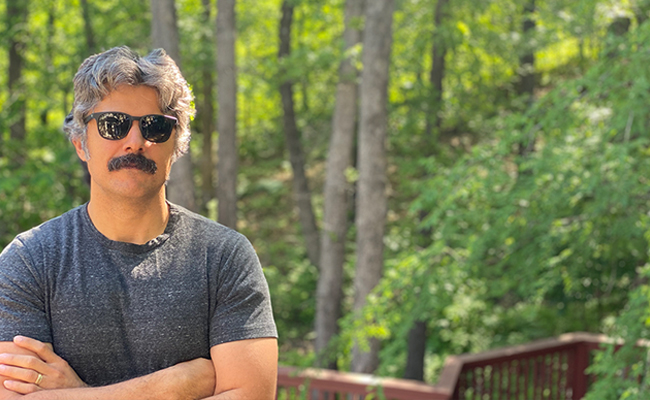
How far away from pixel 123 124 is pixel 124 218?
0.80ft

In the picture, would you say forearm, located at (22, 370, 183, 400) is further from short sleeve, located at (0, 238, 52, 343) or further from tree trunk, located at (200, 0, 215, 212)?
tree trunk, located at (200, 0, 215, 212)

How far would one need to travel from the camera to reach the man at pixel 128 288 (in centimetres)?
162

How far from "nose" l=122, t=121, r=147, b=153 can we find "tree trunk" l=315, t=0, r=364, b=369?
6879 millimetres

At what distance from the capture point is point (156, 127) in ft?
5.66

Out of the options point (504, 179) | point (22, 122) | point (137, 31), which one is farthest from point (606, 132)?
point (22, 122)

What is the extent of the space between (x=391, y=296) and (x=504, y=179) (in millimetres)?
1231

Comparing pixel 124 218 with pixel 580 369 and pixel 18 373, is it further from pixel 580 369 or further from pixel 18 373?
pixel 580 369

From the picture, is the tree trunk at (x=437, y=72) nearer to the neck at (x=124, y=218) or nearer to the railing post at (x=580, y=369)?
the railing post at (x=580, y=369)

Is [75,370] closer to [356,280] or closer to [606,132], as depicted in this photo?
[606,132]

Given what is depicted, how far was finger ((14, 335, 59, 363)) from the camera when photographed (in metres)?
1.58

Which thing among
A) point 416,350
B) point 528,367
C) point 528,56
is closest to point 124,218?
point 528,367

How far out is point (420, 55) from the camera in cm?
995

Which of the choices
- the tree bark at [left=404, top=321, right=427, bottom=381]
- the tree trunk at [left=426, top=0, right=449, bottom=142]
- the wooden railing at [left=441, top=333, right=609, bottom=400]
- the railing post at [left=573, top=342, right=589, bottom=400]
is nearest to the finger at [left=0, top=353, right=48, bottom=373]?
the wooden railing at [left=441, top=333, right=609, bottom=400]

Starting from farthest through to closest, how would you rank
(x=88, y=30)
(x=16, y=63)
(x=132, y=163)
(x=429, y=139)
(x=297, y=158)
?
(x=297, y=158) < (x=16, y=63) < (x=88, y=30) < (x=429, y=139) < (x=132, y=163)
